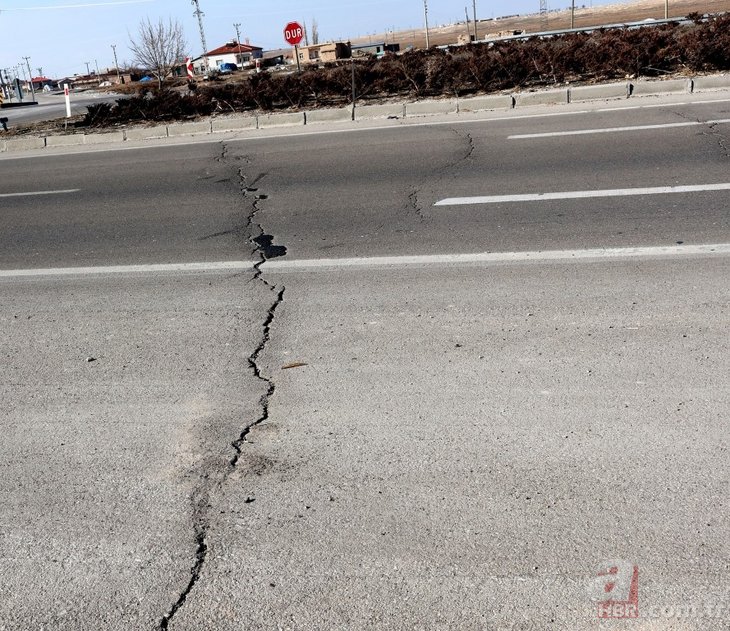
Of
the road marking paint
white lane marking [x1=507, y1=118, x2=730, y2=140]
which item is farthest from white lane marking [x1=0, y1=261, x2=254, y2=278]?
the road marking paint

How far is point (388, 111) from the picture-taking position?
51.0 feet

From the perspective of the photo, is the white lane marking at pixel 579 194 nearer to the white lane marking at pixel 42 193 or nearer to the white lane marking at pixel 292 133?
the white lane marking at pixel 292 133

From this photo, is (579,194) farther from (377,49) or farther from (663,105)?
(377,49)

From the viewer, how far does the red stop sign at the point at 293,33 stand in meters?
23.1

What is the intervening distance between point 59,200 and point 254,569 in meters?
8.87

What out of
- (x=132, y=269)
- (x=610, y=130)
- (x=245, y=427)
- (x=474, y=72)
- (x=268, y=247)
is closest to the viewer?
(x=245, y=427)

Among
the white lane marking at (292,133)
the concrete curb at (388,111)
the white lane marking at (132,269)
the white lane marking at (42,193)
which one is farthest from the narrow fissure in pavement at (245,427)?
the concrete curb at (388,111)

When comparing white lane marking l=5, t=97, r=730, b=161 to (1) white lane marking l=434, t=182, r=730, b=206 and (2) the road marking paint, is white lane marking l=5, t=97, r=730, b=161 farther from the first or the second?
(1) white lane marking l=434, t=182, r=730, b=206

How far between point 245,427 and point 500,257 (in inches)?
125

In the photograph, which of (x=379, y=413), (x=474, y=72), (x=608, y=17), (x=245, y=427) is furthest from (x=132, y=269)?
(x=608, y=17)

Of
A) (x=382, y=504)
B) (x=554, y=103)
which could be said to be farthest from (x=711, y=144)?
(x=382, y=504)

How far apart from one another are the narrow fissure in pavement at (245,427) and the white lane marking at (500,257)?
15.0 inches

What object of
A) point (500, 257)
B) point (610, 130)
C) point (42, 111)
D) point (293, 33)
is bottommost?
point (500, 257)

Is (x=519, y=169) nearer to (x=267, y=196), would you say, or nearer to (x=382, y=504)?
(x=267, y=196)
